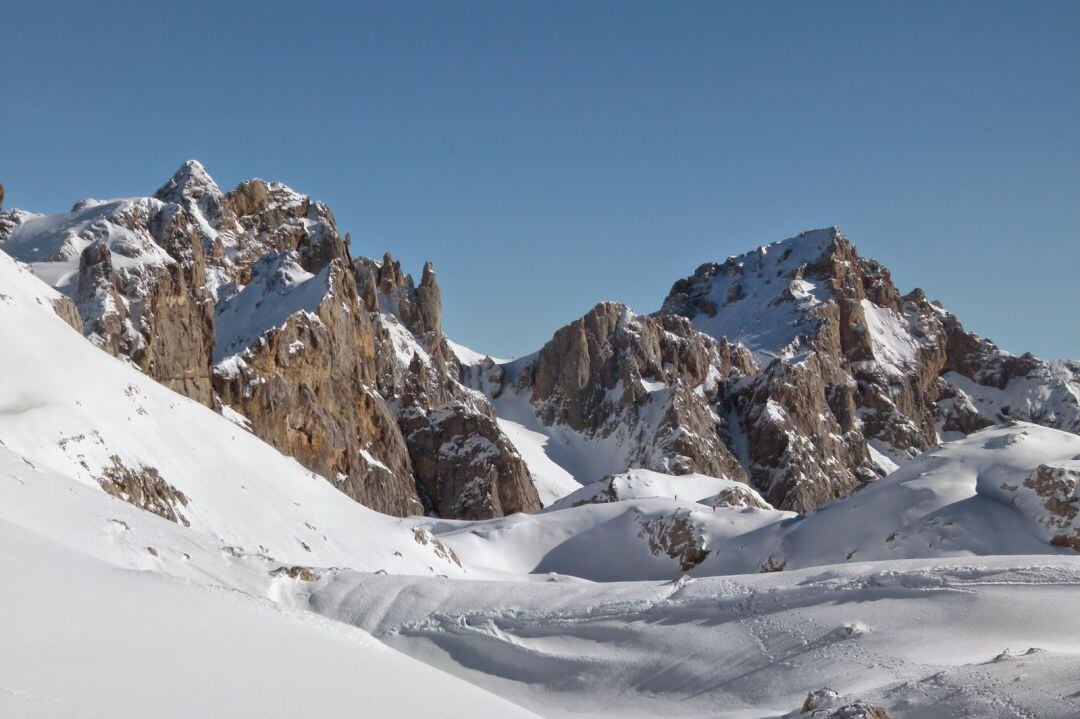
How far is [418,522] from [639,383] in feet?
205

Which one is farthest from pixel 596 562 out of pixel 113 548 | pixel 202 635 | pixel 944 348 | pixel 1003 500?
pixel 944 348

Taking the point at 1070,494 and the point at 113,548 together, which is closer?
the point at 113,548

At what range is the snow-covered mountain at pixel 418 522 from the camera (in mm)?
10750

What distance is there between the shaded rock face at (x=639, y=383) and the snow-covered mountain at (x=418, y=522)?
2.06 ft

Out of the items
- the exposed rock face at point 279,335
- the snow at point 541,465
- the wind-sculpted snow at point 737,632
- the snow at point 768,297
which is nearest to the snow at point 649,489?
the exposed rock face at point 279,335

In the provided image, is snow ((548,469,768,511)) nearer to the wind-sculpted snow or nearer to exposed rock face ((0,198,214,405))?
exposed rock face ((0,198,214,405))

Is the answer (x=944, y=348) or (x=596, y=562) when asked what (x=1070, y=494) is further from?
(x=944, y=348)

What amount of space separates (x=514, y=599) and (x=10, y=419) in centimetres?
1426

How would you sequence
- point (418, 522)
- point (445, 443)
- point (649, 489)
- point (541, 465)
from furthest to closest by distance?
1. point (541, 465)
2. point (445, 443)
3. point (649, 489)
4. point (418, 522)

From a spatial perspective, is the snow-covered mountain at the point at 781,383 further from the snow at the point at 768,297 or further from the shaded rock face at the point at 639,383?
the snow at the point at 768,297

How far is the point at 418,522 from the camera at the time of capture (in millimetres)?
57250

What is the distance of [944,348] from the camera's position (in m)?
149

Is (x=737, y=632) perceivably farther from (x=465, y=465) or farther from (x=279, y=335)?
(x=465, y=465)

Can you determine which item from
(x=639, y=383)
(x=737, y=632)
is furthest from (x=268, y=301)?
(x=737, y=632)
